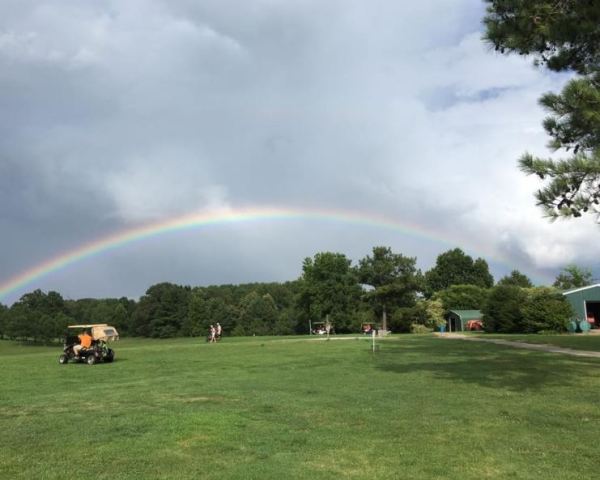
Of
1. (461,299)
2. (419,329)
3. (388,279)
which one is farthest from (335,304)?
(461,299)

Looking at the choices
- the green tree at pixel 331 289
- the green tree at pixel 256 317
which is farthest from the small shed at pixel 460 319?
the green tree at pixel 256 317


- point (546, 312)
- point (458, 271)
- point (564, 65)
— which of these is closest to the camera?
point (564, 65)

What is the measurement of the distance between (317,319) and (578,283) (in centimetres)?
4575

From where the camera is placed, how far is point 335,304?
7875cm

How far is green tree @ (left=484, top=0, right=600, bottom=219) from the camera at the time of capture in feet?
31.1

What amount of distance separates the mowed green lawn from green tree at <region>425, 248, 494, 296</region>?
101589mm

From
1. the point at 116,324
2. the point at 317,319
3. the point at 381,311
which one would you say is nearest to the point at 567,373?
the point at 381,311

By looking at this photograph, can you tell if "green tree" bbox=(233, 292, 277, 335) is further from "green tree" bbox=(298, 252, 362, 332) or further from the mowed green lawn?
the mowed green lawn

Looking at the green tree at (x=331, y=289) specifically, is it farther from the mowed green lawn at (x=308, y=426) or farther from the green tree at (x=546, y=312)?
the mowed green lawn at (x=308, y=426)

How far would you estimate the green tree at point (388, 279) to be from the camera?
67.7 meters

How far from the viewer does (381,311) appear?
69438mm

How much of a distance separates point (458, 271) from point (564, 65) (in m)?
106

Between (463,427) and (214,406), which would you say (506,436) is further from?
(214,406)

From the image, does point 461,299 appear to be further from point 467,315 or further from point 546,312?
point 546,312
